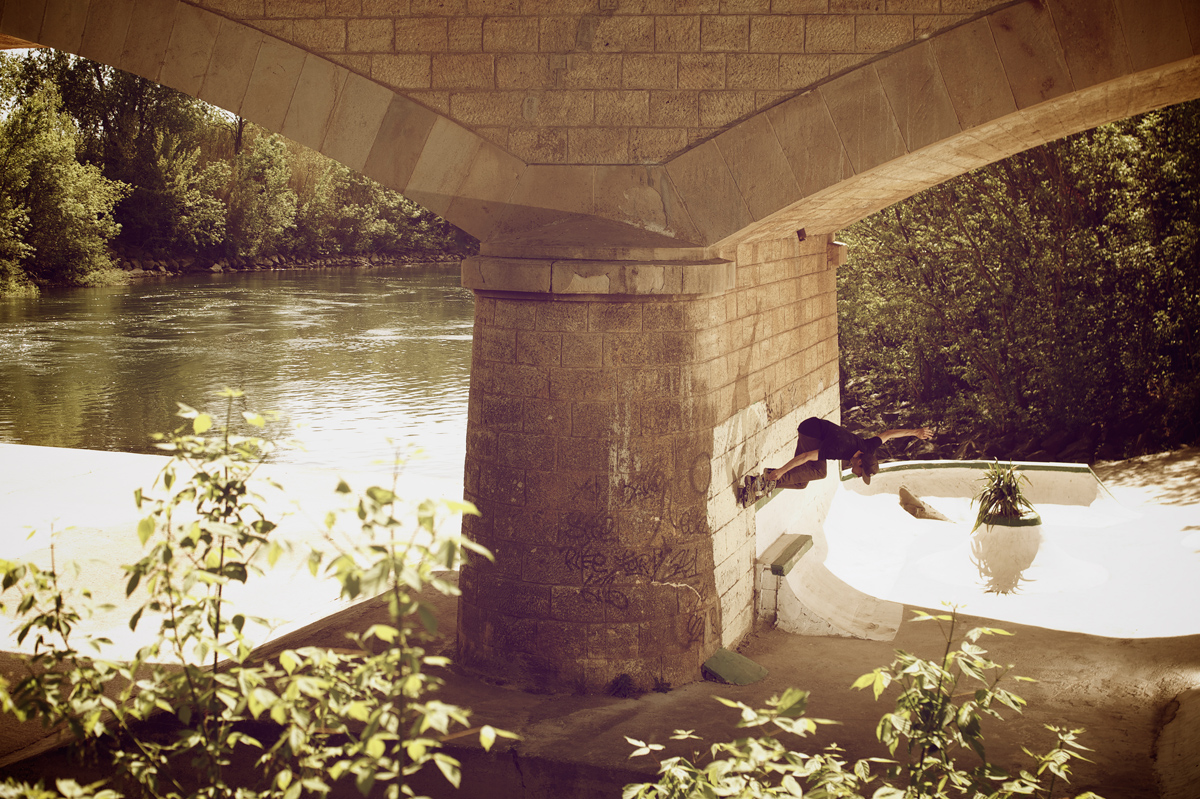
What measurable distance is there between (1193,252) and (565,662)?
11.3m

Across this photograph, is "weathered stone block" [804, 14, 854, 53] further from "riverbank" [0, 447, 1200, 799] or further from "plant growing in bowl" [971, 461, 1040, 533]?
"plant growing in bowl" [971, 461, 1040, 533]

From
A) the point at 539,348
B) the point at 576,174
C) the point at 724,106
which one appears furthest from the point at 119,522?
the point at 724,106

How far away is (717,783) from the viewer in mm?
2463

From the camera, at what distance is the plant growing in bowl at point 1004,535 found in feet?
28.5

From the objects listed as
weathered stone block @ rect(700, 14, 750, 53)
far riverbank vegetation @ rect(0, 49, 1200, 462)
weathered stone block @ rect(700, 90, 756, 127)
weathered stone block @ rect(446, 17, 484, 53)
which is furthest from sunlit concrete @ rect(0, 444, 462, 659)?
far riverbank vegetation @ rect(0, 49, 1200, 462)

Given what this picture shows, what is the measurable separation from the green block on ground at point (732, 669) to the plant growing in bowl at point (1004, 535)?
3565 mm

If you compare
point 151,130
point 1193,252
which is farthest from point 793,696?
point 151,130

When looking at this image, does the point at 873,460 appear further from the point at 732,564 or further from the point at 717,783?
the point at 717,783

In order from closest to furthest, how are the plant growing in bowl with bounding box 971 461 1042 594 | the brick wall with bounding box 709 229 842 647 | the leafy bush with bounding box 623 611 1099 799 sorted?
the leafy bush with bounding box 623 611 1099 799 → the brick wall with bounding box 709 229 842 647 → the plant growing in bowl with bounding box 971 461 1042 594

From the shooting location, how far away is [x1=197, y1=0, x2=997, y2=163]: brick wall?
5457mm

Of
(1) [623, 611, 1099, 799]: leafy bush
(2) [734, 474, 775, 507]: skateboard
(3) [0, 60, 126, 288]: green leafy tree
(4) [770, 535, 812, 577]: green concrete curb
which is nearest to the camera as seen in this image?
(1) [623, 611, 1099, 799]: leafy bush

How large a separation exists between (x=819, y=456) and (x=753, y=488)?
1.68ft

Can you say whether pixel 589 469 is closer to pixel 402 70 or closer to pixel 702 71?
pixel 702 71

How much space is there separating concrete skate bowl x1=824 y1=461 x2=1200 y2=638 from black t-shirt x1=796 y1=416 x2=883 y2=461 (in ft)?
4.16
